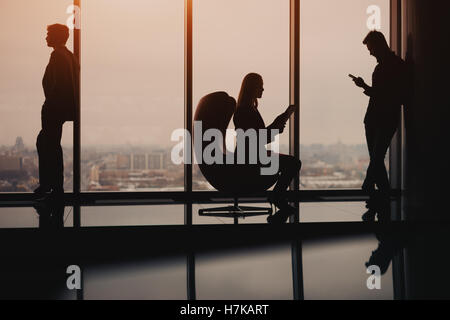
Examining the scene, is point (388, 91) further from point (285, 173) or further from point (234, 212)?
point (234, 212)

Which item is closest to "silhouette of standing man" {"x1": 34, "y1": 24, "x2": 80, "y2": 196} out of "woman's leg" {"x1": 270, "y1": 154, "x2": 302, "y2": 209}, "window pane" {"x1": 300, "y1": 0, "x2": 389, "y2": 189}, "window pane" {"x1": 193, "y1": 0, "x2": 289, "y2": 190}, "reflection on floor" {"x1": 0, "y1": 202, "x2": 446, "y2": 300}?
"reflection on floor" {"x1": 0, "y1": 202, "x2": 446, "y2": 300}

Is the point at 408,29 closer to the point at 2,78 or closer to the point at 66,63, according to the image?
the point at 66,63

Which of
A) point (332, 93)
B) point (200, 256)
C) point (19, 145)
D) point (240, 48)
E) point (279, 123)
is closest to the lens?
point (200, 256)

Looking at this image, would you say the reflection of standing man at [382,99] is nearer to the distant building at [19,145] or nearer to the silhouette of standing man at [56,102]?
the silhouette of standing man at [56,102]

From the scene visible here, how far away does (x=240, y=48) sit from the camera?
20.7ft

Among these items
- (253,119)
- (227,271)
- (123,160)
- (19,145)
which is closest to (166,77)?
(123,160)

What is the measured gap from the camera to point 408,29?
552cm

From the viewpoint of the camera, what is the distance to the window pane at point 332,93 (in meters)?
6.42

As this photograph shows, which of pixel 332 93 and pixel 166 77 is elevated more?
pixel 166 77

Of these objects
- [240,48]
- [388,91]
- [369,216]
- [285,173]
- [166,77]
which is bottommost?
[369,216]

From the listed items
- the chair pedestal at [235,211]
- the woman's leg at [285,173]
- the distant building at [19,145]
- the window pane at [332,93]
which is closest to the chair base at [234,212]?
the chair pedestal at [235,211]

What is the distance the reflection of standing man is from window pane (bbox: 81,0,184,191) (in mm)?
2114

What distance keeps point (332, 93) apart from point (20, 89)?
3537 millimetres
